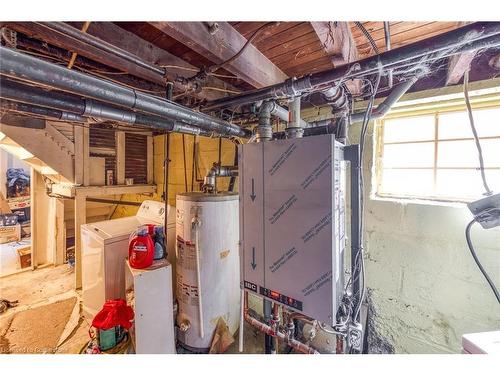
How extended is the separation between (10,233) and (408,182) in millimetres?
7262

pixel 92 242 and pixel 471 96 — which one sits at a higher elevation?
pixel 471 96

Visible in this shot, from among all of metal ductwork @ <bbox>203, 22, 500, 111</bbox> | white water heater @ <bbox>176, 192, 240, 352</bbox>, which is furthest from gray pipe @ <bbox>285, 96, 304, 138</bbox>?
white water heater @ <bbox>176, 192, 240, 352</bbox>

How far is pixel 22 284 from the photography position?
2.94 metres

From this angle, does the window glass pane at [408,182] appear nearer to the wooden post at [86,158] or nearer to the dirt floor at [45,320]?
the dirt floor at [45,320]

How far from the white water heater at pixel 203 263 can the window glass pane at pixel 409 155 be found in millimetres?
1387

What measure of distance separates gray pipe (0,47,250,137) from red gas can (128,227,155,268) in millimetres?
1065

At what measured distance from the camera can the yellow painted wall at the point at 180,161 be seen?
2.68 m

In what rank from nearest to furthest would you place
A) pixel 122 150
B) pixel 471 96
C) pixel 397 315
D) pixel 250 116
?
pixel 471 96 < pixel 397 315 < pixel 250 116 < pixel 122 150

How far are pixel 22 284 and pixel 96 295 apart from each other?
1910mm

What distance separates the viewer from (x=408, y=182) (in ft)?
5.74

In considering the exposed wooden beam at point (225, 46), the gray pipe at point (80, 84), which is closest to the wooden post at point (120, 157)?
the gray pipe at point (80, 84)

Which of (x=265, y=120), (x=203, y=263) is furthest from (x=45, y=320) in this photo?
(x=265, y=120)

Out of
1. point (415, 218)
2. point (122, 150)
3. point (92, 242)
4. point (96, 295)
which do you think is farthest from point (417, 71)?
point (122, 150)
